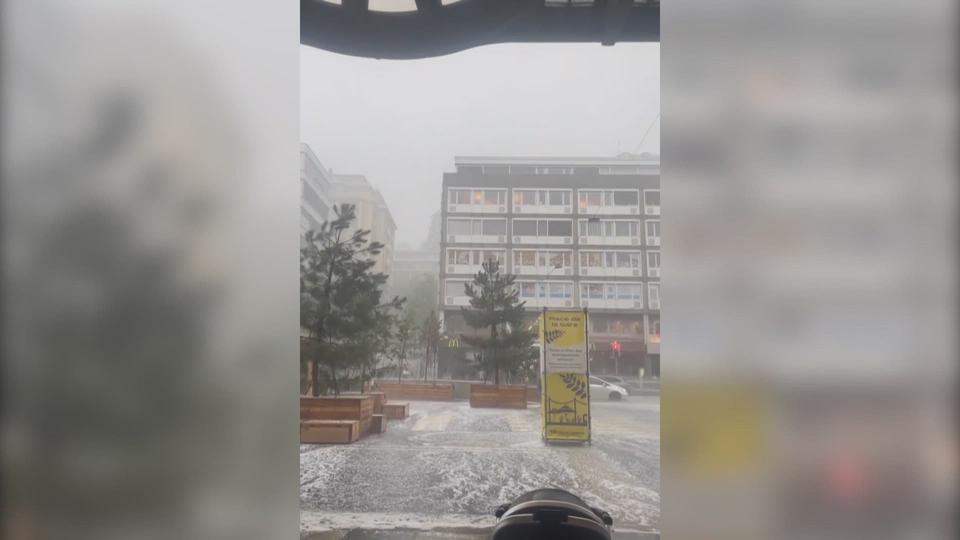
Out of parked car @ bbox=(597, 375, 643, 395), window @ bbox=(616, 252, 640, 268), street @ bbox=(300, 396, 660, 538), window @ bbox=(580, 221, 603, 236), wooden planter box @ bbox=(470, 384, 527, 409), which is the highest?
window @ bbox=(580, 221, 603, 236)

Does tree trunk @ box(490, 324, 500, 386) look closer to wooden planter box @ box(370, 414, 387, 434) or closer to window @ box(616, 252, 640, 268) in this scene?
wooden planter box @ box(370, 414, 387, 434)

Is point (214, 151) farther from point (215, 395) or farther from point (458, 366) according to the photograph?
point (458, 366)

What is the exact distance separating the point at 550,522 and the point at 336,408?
15.0 ft

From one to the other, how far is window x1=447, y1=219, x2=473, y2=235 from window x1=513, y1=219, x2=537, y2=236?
0.58m

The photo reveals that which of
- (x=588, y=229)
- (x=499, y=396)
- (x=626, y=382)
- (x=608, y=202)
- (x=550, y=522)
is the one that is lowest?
(x=499, y=396)

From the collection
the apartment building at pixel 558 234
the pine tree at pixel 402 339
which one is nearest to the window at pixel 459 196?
the apartment building at pixel 558 234

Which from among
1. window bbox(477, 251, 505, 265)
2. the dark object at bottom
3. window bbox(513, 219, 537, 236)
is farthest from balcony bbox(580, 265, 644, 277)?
the dark object at bottom

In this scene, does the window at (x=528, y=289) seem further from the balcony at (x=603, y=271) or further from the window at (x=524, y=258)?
the balcony at (x=603, y=271)

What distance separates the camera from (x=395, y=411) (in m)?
6.27

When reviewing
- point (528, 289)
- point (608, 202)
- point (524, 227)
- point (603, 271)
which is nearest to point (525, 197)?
point (524, 227)

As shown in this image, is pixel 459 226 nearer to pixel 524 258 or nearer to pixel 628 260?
pixel 524 258

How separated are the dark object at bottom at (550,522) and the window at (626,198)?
6.00 meters

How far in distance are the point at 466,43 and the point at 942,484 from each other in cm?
372

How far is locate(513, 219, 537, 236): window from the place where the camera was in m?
7.10
